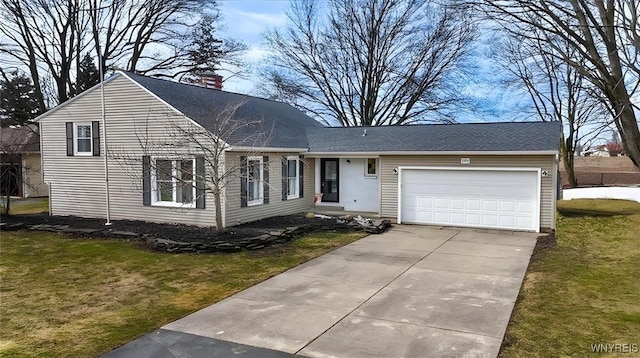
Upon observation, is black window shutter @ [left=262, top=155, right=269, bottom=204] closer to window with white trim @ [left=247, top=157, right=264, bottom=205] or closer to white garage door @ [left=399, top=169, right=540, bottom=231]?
window with white trim @ [left=247, top=157, right=264, bottom=205]

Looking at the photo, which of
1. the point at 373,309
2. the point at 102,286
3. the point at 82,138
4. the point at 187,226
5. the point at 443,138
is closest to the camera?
the point at 373,309

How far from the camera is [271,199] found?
1533 cm

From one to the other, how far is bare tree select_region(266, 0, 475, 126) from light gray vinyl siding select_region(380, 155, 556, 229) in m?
14.9

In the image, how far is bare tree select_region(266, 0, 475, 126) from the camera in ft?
93.1

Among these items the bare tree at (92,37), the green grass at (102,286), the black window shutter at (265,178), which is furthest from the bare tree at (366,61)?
the green grass at (102,286)

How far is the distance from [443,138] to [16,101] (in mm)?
21162

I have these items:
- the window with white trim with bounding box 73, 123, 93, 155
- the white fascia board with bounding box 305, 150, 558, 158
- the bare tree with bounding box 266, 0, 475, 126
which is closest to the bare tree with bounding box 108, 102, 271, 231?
the window with white trim with bounding box 73, 123, 93, 155

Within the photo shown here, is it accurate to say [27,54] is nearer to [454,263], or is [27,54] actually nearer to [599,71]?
[454,263]

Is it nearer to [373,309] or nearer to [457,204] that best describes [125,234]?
[373,309]

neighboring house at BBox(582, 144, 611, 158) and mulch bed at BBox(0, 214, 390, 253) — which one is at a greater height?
neighboring house at BBox(582, 144, 611, 158)

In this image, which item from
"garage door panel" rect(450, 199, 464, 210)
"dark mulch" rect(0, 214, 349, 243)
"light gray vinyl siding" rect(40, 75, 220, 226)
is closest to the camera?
"dark mulch" rect(0, 214, 349, 243)

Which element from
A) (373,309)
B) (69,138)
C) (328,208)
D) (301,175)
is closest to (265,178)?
(301,175)

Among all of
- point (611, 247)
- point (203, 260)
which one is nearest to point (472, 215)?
point (611, 247)

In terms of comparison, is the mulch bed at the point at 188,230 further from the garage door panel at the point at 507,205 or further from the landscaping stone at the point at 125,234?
the garage door panel at the point at 507,205
